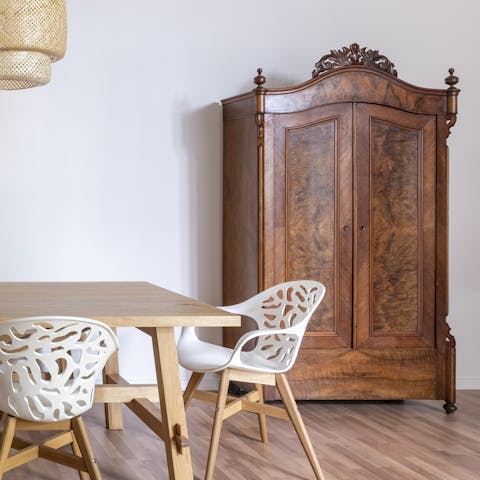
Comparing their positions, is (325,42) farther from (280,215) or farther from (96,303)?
(96,303)

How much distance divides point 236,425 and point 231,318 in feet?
4.82

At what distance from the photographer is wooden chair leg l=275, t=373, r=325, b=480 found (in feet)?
10.6

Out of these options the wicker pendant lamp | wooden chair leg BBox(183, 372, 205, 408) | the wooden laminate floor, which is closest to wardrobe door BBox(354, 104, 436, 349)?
the wooden laminate floor

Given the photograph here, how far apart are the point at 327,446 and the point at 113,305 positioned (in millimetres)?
1317

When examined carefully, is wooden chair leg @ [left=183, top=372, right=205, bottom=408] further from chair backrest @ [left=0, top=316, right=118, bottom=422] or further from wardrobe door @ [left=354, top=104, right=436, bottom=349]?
wardrobe door @ [left=354, top=104, right=436, bottom=349]

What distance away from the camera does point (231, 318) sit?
110 inches

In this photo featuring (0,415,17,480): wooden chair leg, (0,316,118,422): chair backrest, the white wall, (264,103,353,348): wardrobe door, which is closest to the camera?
(0,316,118,422): chair backrest

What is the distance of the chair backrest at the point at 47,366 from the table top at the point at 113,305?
11cm

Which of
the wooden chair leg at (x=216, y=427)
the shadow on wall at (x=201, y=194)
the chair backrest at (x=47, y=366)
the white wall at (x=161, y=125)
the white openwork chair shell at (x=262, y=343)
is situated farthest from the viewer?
the shadow on wall at (x=201, y=194)

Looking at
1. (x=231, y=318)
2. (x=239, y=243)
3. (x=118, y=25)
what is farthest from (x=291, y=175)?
(x=231, y=318)

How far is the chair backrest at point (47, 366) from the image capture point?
257cm

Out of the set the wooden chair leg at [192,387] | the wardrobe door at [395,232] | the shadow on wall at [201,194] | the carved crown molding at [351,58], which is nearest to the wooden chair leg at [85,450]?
the wooden chair leg at [192,387]

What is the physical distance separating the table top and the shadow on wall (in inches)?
43.6

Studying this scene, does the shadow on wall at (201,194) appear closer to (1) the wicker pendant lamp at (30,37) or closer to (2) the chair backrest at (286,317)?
(2) the chair backrest at (286,317)
